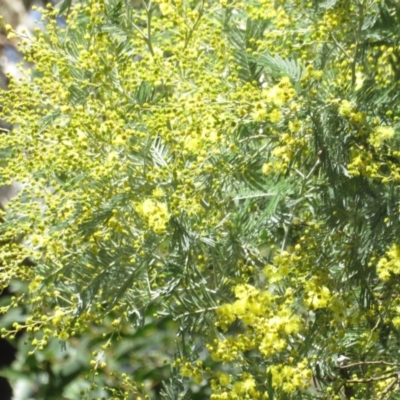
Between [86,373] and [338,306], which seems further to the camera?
[86,373]

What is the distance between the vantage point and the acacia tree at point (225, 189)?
165 centimetres

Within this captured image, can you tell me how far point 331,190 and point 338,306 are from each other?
0.25m

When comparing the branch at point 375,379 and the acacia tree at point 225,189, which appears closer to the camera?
the acacia tree at point 225,189

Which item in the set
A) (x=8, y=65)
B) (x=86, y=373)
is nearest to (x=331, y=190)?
(x=86, y=373)

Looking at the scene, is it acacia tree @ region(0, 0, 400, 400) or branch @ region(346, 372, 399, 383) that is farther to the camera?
branch @ region(346, 372, 399, 383)

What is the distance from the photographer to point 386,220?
5.43 feet

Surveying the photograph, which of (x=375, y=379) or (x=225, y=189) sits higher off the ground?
(x=225, y=189)

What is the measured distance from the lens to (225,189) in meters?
1.82

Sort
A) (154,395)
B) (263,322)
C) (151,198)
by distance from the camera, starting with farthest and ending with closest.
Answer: (154,395) → (151,198) → (263,322)

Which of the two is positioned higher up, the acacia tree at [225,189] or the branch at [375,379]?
the acacia tree at [225,189]

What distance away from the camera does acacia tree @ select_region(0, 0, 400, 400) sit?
165 centimetres

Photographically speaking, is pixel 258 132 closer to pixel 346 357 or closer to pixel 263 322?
pixel 263 322

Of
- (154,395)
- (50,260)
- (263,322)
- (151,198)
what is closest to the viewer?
(263,322)

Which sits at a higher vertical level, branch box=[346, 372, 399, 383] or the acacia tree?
the acacia tree
